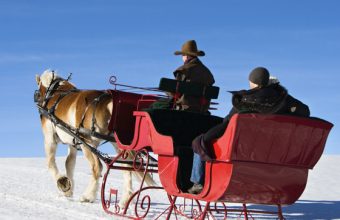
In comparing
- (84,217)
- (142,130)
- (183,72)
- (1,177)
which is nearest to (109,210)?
(84,217)

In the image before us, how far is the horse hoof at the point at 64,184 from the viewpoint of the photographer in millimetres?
10180

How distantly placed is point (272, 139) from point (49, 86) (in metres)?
6.25

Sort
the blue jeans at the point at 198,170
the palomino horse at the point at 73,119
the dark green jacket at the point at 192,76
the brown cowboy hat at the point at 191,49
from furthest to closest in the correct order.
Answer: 1. the palomino horse at the point at 73,119
2. the brown cowboy hat at the point at 191,49
3. the dark green jacket at the point at 192,76
4. the blue jeans at the point at 198,170

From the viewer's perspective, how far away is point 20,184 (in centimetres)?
1133

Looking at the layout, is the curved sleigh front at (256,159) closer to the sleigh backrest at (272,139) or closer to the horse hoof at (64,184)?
the sleigh backrest at (272,139)

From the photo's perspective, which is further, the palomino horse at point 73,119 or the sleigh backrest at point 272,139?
the palomino horse at point 73,119

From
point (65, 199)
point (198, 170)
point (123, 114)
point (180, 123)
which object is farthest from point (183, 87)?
point (65, 199)

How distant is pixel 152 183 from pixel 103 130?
1141mm

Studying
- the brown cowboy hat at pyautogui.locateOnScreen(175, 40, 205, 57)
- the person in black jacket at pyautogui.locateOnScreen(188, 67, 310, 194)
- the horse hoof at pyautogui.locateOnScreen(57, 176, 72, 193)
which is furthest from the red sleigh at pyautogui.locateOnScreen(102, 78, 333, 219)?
the horse hoof at pyautogui.locateOnScreen(57, 176, 72, 193)

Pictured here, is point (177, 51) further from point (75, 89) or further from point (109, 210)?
point (75, 89)

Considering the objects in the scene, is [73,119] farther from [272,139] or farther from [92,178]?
[272,139]

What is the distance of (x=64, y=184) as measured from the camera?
10.3 metres

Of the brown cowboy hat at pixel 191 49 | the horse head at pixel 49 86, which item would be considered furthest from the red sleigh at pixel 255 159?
the horse head at pixel 49 86

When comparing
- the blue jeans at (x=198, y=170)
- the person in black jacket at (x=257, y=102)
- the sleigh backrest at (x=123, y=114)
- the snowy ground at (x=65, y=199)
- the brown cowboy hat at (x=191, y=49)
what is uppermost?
the brown cowboy hat at (x=191, y=49)
